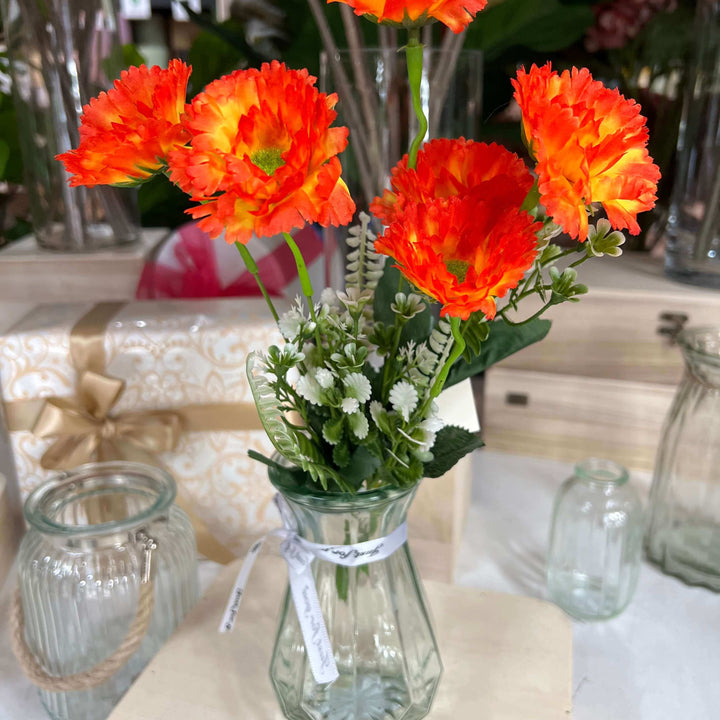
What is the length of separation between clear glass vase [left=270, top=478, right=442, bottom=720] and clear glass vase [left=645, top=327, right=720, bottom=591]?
12.6 inches

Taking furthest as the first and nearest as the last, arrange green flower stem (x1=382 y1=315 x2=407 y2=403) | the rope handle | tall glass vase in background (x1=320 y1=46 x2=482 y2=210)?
tall glass vase in background (x1=320 y1=46 x2=482 y2=210) < the rope handle < green flower stem (x1=382 y1=315 x2=407 y2=403)

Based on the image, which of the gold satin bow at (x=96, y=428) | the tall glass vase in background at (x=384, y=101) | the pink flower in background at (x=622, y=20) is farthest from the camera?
the pink flower in background at (x=622, y=20)

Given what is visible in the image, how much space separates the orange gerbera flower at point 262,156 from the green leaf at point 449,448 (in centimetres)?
15

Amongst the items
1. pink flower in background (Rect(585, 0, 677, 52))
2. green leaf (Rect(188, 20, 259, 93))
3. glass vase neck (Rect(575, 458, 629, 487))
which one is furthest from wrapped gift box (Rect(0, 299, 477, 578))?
pink flower in background (Rect(585, 0, 677, 52))

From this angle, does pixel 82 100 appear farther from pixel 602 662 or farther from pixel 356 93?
pixel 602 662

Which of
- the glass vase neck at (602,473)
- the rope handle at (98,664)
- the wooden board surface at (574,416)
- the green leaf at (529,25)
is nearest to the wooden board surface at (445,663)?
the rope handle at (98,664)

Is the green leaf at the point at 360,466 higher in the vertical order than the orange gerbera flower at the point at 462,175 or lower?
lower

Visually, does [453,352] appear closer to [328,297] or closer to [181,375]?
[328,297]

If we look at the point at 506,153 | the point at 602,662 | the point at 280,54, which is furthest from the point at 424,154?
the point at 280,54

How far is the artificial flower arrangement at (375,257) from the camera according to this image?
275 mm

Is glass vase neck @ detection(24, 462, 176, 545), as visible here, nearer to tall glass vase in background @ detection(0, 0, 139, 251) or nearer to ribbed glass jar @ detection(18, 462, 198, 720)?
ribbed glass jar @ detection(18, 462, 198, 720)

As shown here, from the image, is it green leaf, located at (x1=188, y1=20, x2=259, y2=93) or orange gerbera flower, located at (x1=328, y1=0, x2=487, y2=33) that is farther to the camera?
green leaf, located at (x1=188, y1=20, x2=259, y2=93)

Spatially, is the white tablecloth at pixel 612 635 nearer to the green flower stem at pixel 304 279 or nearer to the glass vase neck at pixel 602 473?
the glass vase neck at pixel 602 473

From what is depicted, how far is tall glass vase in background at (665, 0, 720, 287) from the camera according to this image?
30.6 inches
